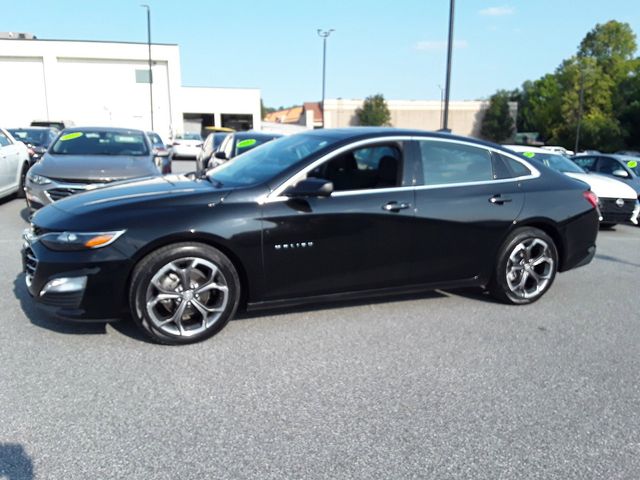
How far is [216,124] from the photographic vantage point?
176ft

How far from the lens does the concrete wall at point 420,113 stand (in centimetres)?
8081

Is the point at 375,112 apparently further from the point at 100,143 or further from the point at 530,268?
the point at 530,268

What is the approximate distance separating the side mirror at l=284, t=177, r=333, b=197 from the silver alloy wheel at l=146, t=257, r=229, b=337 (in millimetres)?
793

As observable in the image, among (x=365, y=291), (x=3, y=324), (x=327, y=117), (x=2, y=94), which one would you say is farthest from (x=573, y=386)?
(x=327, y=117)

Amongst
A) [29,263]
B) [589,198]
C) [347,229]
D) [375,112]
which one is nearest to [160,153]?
[29,263]

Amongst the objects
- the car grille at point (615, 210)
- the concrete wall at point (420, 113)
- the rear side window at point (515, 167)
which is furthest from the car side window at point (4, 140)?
the concrete wall at point (420, 113)

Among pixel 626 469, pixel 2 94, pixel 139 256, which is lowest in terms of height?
pixel 626 469

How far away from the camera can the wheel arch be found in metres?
3.65

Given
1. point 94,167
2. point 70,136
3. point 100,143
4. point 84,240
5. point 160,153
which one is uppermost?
point 70,136

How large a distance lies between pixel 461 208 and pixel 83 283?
301 cm

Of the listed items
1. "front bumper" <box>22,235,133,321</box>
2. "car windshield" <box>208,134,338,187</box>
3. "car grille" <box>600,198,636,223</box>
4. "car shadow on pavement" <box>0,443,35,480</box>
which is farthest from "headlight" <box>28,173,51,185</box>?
"car grille" <box>600,198,636,223</box>

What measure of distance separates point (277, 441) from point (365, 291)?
1838mm

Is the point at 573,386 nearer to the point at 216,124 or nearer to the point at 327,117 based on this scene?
the point at 216,124

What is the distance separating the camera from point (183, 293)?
3764 millimetres
